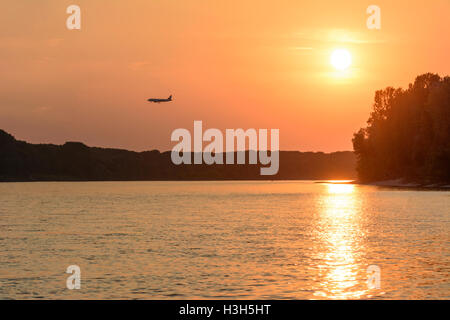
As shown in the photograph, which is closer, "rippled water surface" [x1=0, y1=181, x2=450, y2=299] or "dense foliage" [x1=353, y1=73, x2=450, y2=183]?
"rippled water surface" [x1=0, y1=181, x2=450, y2=299]

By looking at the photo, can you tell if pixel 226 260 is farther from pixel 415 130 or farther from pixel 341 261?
pixel 415 130

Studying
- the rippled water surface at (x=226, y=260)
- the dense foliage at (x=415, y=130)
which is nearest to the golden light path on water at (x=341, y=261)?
the rippled water surface at (x=226, y=260)

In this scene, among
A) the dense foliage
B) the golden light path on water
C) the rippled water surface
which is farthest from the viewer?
the dense foliage

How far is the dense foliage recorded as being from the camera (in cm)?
14775

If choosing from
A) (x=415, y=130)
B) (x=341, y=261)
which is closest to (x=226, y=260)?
(x=341, y=261)

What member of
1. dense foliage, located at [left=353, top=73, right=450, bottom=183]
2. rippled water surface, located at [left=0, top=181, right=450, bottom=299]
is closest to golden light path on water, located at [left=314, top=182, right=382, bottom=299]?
rippled water surface, located at [left=0, top=181, right=450, bottom=299]

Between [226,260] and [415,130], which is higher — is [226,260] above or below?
below

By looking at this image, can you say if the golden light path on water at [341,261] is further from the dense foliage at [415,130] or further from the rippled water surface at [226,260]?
the dense foliage at [415,130]

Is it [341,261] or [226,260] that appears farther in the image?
[226,260]

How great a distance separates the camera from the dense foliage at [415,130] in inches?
5817

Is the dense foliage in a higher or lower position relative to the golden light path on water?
higher

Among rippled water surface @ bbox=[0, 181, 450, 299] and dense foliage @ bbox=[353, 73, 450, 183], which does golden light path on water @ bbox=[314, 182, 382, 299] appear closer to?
rippled water surface @ bbox=[0, 181, 450, 299]

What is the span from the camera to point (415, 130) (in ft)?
546
